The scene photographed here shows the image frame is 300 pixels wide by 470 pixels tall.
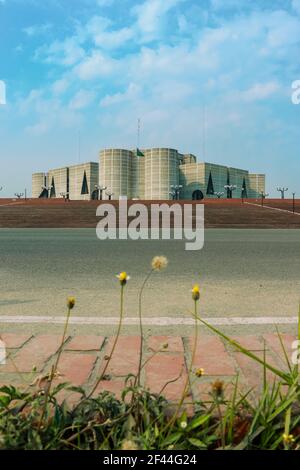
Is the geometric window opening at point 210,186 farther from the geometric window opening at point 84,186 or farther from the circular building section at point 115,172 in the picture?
the geometric window opening at point 84,186

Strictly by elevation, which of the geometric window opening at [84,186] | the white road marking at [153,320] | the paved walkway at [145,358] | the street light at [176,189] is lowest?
the white road marking at [153,320]

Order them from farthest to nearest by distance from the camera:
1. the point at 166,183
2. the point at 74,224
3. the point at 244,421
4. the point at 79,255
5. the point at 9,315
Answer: the point at 166,183 → the point at 74,224 → the point at 79,255 → the point at 9,315 → the point at 244,421

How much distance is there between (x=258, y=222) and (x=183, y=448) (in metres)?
18.4

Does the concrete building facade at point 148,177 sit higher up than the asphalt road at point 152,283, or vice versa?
the concrete building facade at point 148,177

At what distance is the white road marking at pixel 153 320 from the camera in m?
2.60

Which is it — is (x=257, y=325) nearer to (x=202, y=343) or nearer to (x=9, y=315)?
(x=202, y=343)

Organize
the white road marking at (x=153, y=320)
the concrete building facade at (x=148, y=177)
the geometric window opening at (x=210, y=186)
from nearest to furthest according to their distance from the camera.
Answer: the white road marking at (x=153, y=320), the concrete building facade at (x=148, y=177), the geometric window opening at (x=210, y=186)

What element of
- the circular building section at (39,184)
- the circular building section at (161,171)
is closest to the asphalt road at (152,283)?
the circular building section at (161,171)

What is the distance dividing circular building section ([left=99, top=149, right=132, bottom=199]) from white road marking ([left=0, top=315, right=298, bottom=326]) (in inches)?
3622

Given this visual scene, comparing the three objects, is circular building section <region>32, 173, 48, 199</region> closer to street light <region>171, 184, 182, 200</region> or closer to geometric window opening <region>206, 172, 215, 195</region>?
street light <region>171, 184, 182, 200</region>

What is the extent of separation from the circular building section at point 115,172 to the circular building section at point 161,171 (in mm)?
5294
